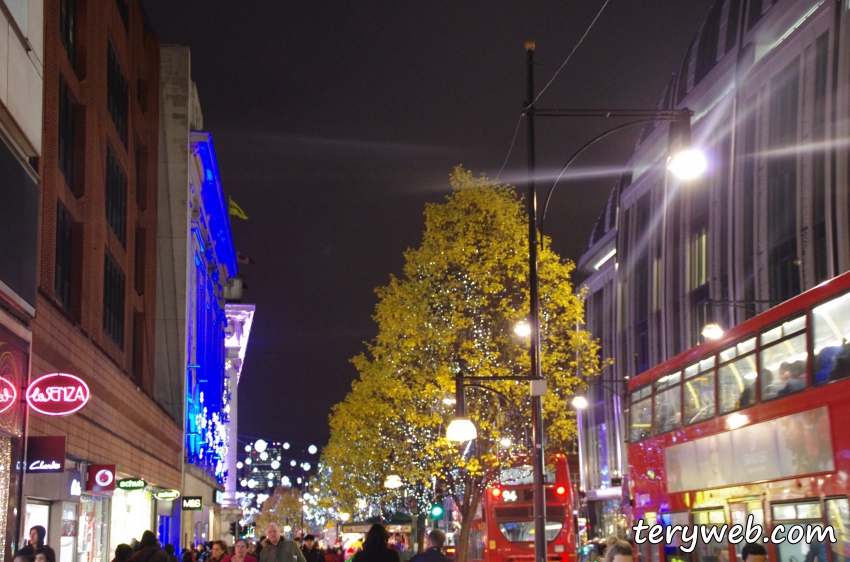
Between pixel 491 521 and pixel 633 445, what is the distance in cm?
1125

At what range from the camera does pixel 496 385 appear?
2902 cm

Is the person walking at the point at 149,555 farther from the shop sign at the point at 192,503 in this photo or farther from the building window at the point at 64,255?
the shop sign at the point at 192,503

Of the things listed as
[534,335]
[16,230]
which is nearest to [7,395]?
[16,230]

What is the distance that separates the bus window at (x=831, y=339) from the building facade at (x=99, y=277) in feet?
40.6

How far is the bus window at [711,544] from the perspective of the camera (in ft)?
48.7

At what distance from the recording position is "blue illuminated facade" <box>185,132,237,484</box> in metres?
48.0

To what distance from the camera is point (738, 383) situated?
14.3 meters

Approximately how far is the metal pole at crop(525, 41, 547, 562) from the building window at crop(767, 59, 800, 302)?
25.2m

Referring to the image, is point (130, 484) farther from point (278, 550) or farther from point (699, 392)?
point (699, 392)

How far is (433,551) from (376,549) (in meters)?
0.60

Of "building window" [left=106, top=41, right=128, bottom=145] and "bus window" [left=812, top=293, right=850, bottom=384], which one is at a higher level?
"building window" [left=106, top=41, right=128, bottom=145]

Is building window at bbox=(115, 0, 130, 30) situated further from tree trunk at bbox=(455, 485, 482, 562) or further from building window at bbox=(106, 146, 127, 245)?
tree trunk at bbox=(455, 485, 482, 562)

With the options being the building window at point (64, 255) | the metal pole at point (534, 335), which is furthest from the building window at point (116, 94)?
the metal pole at point (534, 335)

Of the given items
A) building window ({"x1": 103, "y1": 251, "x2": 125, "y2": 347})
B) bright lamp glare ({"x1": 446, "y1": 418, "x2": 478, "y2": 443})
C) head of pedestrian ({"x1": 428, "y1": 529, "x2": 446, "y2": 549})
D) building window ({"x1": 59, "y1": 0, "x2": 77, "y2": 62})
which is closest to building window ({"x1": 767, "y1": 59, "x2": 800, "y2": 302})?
bright lamp glare ({"x1": 446, "y1": 418, "x2": 478, "y2": 443})
